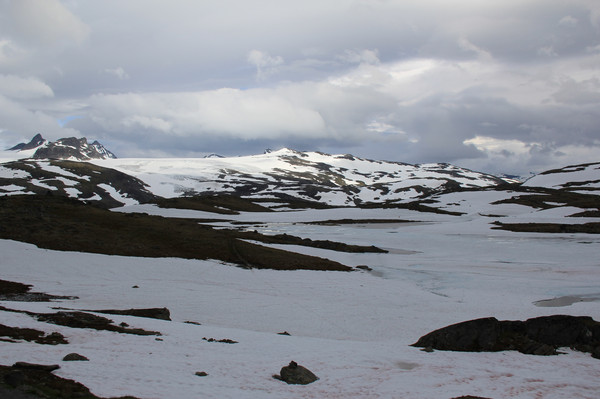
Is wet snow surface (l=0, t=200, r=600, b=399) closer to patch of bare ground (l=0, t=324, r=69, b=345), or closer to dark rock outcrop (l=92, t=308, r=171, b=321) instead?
patch of bare ground (l=0, t=324, r=69, b=345)

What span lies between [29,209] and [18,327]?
169 ft

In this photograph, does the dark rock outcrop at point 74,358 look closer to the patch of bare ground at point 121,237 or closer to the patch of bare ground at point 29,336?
the patch of bare ground at point 29,336

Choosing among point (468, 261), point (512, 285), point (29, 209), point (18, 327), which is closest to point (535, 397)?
point (18, 327)

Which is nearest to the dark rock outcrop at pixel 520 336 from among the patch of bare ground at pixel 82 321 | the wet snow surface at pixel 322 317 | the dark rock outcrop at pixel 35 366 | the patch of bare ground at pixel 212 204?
the wet snow surface at pixel 322 317

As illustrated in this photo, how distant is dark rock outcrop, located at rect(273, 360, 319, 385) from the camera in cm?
1695

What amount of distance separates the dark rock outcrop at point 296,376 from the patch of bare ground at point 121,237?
119 feet

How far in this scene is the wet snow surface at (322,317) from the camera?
16812mm

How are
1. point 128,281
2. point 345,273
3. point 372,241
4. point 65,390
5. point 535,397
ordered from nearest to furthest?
point 65,390
point 535,397
point 128,281
point 345,273
point 372,241

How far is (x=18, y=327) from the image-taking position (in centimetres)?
2016

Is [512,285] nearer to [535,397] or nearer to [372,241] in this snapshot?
[535,397]

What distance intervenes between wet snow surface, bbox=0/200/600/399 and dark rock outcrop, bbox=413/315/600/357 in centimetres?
96

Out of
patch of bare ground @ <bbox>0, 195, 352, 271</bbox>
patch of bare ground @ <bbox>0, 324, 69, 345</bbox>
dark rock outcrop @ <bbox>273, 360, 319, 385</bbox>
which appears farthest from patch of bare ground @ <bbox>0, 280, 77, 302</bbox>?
dark rock outcrop @ <bbox>273, 360, 319, 385</bbox>

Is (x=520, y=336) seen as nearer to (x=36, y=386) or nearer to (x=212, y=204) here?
(x=36, y=386)

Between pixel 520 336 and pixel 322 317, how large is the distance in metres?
13.3
